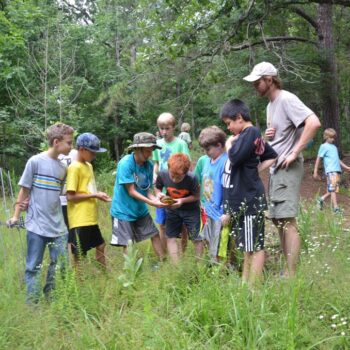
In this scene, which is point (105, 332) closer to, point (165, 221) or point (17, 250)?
point (165, 221)

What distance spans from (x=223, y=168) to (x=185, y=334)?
1681 millimetres

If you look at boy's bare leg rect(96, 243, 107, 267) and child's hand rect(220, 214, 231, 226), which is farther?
boy's bare leg rect(96, 243, 107, 267)

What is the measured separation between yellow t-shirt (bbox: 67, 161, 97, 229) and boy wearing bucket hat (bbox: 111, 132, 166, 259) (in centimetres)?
22

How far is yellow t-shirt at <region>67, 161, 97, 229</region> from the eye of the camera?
403 cm

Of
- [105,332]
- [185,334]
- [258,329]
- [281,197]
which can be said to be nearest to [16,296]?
[105,332]

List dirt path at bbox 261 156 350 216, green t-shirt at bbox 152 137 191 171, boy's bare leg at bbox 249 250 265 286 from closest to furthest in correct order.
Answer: boy's bare leg at bbox 249 250 265 286
green t-shirt at bbox 152 137 191 171
dirt path at bbox 261 156 350 216

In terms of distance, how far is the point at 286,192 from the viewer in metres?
3.51

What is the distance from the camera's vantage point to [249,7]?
6250mm

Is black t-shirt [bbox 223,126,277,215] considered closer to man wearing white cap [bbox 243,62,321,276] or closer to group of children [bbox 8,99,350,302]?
group of children [bbox 8,99,350,302]

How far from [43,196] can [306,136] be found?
2186mm

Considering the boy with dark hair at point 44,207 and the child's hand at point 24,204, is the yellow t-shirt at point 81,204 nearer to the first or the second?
the boy with dark hair at point 44,207

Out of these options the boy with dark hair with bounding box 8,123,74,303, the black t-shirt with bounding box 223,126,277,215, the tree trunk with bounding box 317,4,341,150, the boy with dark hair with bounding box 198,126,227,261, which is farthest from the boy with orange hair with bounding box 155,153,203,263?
the tree trunk with bounding box 317,4,341,150

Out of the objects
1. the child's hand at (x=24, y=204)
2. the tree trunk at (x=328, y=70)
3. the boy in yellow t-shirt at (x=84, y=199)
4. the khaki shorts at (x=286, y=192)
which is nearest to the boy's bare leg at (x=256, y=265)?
the khaki shorts at (x=286, y=192)

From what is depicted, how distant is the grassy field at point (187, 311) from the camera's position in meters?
2.46
